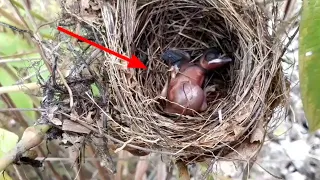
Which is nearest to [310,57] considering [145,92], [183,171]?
[183,171]

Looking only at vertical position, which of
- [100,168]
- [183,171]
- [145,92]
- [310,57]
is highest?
[310,57]

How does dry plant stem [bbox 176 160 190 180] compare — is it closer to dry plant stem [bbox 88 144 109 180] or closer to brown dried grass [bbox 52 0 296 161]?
brown dried grass [bbox 52 0 296 161]

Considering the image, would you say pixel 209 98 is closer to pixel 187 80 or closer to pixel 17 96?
pixel 187 80

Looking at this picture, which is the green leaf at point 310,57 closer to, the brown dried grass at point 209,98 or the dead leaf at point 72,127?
the brown dried grass at point 209,98

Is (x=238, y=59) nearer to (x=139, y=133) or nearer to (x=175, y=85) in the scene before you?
(x=175, y=85)

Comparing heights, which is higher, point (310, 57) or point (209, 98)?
point (310, 57)

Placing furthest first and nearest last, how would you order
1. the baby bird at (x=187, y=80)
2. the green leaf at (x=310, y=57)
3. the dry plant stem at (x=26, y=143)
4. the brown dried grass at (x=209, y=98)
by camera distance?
the baby bird at (x=187, y=80) → the brown dried grass at (x=209, y=98) → the dry plant stem at (x=26, y=143) → the green leaf at (x=310, y=57)

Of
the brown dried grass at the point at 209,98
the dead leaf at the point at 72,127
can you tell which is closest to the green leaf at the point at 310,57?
the brown dried grass at the point at 209,98
